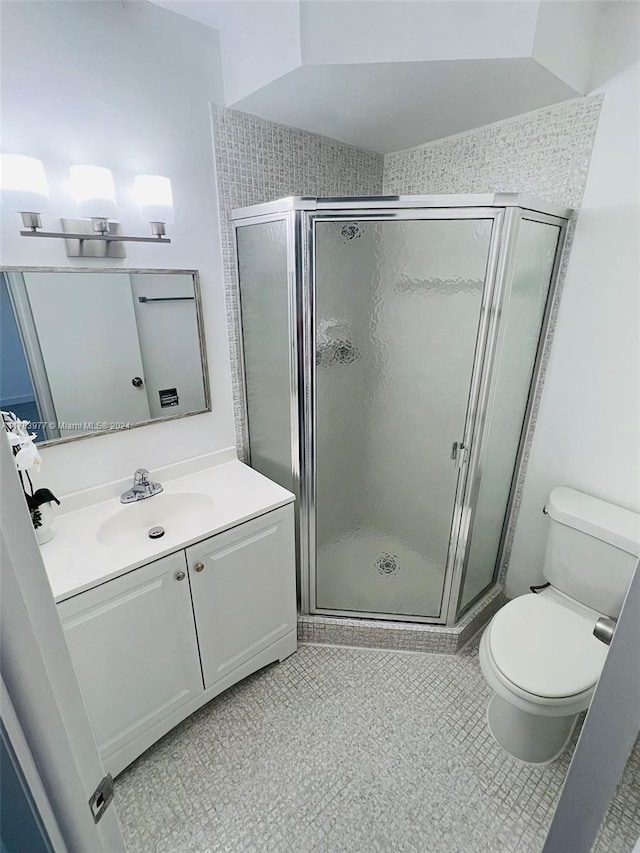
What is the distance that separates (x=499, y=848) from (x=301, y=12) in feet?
8.37

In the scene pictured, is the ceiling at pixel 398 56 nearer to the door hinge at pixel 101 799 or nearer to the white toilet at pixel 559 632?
the white toilet at pixel 559 632

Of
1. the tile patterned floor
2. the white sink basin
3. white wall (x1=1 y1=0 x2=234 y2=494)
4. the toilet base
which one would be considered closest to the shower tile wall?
white wall (x1=1 y1=0 x2=234 y2=494)

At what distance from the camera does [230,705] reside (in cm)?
164

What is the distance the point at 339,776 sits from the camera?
141cm

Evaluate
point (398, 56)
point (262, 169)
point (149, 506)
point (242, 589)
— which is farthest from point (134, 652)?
point (398, 56)

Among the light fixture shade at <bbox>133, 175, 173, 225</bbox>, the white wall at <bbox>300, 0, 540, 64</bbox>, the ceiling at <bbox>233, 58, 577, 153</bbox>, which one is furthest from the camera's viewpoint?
the light fixture shade at <bbox>133, 175, 173, 225</bbox>

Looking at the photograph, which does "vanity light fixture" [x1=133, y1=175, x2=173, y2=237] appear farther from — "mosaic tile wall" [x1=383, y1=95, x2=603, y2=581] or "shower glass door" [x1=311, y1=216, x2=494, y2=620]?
"mosaic tile wall" [x1=383, y1=95, x2=603, y2=581]

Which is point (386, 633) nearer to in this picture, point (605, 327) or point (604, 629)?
point (604, 629)

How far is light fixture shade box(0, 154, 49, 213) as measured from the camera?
3.84 feet

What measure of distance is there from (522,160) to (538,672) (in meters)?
1.89

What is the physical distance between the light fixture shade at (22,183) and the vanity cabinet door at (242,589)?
46.2 inches

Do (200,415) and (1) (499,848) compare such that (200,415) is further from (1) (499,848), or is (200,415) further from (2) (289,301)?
(1) (499,848)

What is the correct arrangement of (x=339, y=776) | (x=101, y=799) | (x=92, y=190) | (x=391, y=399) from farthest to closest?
(x=391, y=399)
(x=339, y=776)
(x=92, y=190)
(x=101, y=799)

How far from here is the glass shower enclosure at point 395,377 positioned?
4.67 ft
